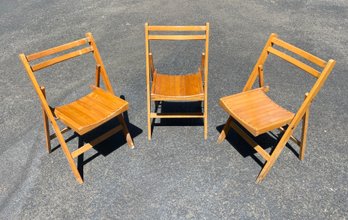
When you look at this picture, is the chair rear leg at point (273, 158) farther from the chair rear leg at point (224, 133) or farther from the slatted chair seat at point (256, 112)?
the chair rear leg at point (224, 133)

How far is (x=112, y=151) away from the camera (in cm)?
348

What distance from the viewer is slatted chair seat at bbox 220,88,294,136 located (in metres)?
2.80

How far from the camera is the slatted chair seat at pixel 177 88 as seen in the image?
321 cm

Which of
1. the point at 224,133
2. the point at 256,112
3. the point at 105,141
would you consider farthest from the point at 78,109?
the point at 256,112

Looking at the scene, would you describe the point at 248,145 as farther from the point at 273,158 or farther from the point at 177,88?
the point at 177,88

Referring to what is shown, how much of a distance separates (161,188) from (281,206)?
4.02 ft

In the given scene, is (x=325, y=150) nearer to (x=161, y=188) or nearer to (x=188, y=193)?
(x=188, y=193)

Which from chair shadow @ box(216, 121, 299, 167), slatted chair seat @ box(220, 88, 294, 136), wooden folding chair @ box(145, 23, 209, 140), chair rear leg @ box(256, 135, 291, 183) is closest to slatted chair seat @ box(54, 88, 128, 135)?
wooden folding chair @ box(145, 23, 209, 140)

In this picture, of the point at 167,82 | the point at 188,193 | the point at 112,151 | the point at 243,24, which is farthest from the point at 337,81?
the point at 112,151

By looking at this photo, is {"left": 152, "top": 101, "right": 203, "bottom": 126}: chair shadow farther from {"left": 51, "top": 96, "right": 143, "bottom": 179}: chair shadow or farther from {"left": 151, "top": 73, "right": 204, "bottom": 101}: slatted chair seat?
{"left": 151, "top": 73, "right": 204, "bottom": 101}: slatted chair seat

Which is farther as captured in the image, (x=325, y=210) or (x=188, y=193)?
(x=188, y=193)

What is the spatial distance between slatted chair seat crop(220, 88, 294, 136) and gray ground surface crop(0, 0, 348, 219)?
2.11 ft

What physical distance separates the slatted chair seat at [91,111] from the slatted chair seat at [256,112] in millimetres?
1163

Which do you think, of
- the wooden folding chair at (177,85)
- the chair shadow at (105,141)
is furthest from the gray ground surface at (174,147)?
the wooden folding chair at (177,85)
